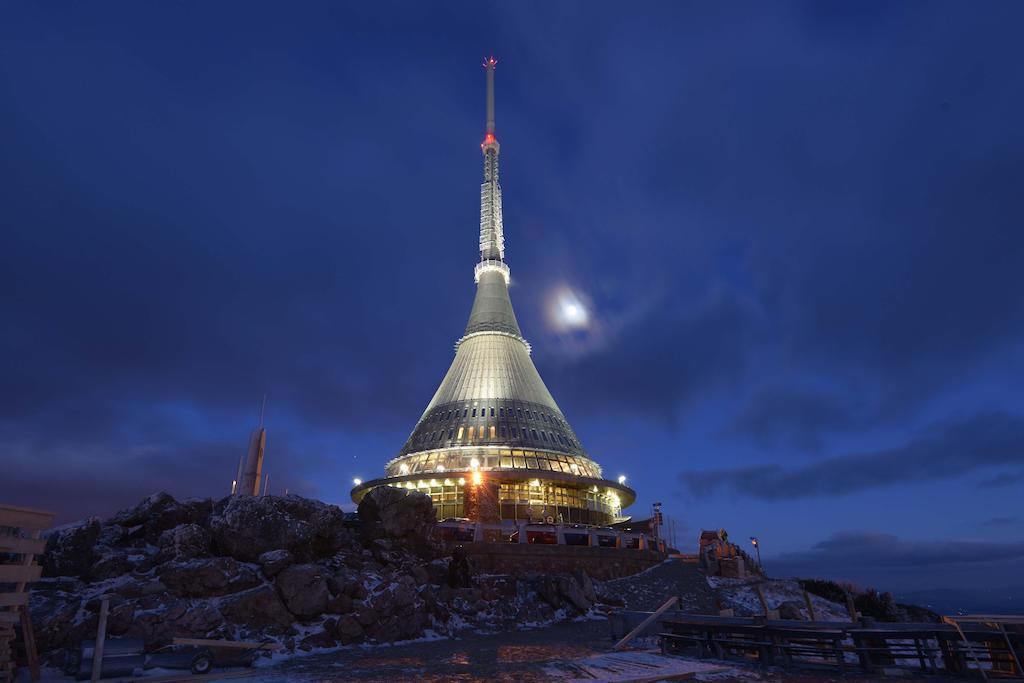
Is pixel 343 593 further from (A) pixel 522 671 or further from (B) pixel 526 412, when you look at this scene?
(B) pixel 526 412

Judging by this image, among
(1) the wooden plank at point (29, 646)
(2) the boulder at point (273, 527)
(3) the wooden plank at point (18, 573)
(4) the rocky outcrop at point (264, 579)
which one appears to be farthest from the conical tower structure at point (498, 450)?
(3) the wooden plank at point (18, 573)

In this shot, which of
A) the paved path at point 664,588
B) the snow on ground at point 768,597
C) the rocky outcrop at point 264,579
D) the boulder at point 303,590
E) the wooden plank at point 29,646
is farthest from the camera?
the paved path at point 664,588

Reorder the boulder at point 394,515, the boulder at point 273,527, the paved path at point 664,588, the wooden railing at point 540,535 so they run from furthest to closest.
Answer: the wooden railing at point 540,535
the paved path at point 664,588
the boulder at point 394,515
the boulder at point 273,527

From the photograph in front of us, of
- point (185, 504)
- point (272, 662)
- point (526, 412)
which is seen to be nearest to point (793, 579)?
point (526, 412)

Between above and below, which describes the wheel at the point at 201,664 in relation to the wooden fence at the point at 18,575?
below

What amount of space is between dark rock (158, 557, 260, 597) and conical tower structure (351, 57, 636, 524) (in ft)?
92.3

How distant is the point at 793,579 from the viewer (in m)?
41.5

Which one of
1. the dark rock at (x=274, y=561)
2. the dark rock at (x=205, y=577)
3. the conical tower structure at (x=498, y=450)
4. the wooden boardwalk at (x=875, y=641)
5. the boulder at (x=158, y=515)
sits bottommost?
the wooden boardwalk at (x=875, y=641)

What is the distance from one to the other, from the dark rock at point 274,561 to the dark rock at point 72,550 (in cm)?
590

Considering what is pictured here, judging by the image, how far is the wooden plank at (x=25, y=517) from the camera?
13.8 m

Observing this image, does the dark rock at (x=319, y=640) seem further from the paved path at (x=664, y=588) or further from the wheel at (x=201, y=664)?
the paved path at (x=664, y=588)

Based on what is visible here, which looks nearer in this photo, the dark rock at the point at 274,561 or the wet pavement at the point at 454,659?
the wet pavement at the point at 454,659

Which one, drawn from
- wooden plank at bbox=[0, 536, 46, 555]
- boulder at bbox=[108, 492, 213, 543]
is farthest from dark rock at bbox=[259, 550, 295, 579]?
wooden plank at bbox=[0, 536, 46, 555]

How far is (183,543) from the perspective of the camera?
914 inches
